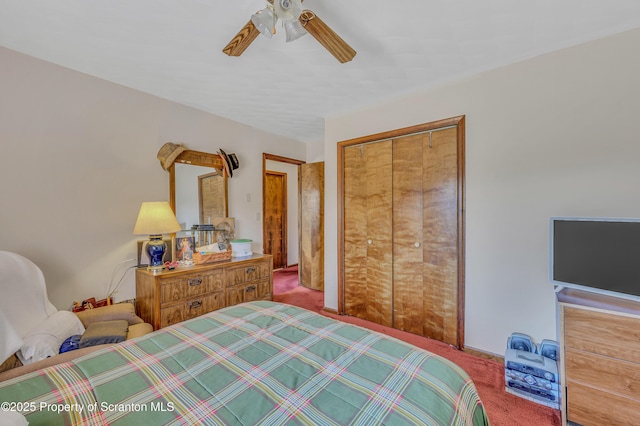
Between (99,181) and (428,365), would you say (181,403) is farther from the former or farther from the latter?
(99,181)

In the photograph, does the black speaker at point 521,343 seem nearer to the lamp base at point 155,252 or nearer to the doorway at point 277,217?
the lamp base at point 155,252

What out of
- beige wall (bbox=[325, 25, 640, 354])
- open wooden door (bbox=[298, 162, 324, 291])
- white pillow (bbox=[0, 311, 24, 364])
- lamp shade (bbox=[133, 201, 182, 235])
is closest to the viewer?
white pillow (bbox=[0, 311, 24, 364])

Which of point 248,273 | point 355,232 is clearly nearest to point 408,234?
point 355,232

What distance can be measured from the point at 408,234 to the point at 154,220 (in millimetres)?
2319

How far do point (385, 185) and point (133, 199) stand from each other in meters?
2.47

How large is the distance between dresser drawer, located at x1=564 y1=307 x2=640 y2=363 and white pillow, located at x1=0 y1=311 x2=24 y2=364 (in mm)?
2825

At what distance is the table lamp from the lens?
2.20 meters

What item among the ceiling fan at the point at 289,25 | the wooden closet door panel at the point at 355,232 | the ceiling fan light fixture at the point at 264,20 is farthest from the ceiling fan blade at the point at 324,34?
the wooden closet door panel at the point at 355,232

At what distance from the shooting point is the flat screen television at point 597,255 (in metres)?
1.43

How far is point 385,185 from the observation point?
8.95ft

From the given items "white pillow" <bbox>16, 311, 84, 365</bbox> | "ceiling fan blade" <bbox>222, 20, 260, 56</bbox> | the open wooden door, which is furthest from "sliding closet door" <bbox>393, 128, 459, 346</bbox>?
"white pillow" <bbox>16, 311, 84, 365</bbox>

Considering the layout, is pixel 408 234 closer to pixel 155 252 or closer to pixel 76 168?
pixel 155 252

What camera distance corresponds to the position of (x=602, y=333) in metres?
1.38

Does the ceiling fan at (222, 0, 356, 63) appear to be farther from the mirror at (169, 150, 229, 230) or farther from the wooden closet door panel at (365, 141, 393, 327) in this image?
the mirror at (169, 150, 229, 230)
